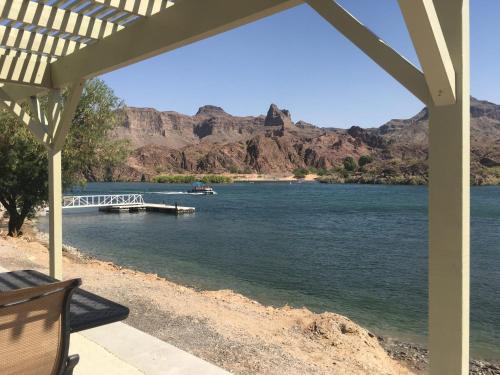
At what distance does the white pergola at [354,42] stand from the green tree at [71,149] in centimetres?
610

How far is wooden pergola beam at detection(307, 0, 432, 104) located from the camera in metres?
1.60

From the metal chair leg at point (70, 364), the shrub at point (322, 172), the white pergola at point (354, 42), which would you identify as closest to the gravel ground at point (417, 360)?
the white pergola at point (354, 42)

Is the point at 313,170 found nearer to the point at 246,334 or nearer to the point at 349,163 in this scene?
the point at 349,163

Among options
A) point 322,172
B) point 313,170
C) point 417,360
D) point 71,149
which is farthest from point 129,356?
point 313,170

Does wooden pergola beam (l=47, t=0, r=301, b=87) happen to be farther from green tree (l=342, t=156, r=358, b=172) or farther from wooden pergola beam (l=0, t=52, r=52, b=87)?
green tree (l=342, t=156, r=358, b=172)

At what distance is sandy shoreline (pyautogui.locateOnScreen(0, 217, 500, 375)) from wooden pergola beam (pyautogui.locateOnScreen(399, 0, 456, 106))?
2.41 metres

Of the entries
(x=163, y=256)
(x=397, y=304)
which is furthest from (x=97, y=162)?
(x=397, y=304)

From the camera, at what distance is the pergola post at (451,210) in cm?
151

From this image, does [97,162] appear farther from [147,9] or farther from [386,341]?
[147,9]

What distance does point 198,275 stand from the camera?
37.6ft

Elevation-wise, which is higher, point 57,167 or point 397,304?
point 57,167

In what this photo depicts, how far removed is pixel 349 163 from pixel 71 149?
112750mm

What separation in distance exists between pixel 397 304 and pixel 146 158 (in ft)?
396

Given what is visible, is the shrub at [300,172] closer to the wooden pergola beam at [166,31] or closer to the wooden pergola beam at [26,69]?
the wooden pergola beam at [26,69]
